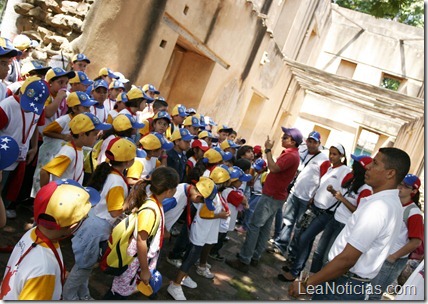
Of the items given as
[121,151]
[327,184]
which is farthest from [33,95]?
[327,184]

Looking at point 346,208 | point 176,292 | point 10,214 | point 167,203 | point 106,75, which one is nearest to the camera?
point 167,203

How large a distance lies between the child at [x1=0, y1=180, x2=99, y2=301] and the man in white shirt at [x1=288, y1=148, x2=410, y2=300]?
155 centimetres

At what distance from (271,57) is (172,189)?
1173 centimetres

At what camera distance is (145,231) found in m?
2.70

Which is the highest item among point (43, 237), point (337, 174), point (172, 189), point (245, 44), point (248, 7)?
point (248, 7)

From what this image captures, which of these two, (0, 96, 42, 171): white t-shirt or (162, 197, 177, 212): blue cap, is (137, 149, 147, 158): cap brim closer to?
(162, 197, 177, 212): blue cap

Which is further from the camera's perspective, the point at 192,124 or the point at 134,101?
the point at 192,124

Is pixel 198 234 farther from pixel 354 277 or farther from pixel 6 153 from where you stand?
pixel 6 153

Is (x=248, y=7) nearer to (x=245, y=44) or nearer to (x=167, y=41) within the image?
(x=245, y=44)

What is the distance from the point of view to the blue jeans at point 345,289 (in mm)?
2789

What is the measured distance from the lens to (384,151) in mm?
A: 2760

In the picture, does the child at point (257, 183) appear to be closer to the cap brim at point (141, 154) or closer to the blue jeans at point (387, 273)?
the blue jeans at point (387, 273)

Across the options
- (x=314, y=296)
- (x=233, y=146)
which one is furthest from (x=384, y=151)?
(x=233, y=146)

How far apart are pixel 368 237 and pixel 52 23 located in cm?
608
